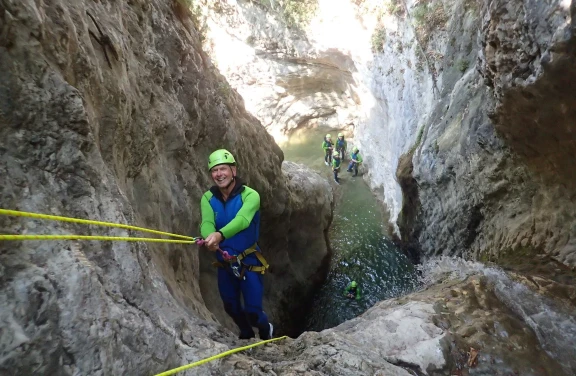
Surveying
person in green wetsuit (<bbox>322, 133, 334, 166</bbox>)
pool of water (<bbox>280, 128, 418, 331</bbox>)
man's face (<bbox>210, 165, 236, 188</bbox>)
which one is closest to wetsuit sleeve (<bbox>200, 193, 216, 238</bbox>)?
man's face (<bbox>210, 165, 236, 188</bbox>)

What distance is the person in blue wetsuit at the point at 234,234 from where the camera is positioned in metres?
4.46

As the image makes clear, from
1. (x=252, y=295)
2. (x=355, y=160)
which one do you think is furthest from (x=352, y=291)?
(x=355, y=160)

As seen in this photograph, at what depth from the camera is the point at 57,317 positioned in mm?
2168

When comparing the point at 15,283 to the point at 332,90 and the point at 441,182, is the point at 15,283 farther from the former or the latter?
the point at 332,90

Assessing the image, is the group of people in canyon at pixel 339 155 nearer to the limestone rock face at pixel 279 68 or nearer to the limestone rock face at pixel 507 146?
the limestone rock face at pixel 279 68

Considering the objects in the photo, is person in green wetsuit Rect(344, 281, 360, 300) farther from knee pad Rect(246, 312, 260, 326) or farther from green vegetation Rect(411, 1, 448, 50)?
green vegetation Rect(411, 1, 448, 50)

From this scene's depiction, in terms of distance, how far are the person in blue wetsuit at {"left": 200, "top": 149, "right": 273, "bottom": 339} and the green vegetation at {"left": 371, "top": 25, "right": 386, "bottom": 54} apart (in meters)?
13.5

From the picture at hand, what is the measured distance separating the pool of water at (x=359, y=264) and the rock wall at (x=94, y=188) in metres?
4.87

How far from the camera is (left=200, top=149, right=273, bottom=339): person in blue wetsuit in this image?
4.46 m

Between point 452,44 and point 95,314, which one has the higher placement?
point 452,44

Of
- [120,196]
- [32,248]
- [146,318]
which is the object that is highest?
[120,196]

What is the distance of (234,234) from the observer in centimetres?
443

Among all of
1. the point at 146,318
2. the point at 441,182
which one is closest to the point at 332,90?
the point at 441,182

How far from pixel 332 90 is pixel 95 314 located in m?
24.7
